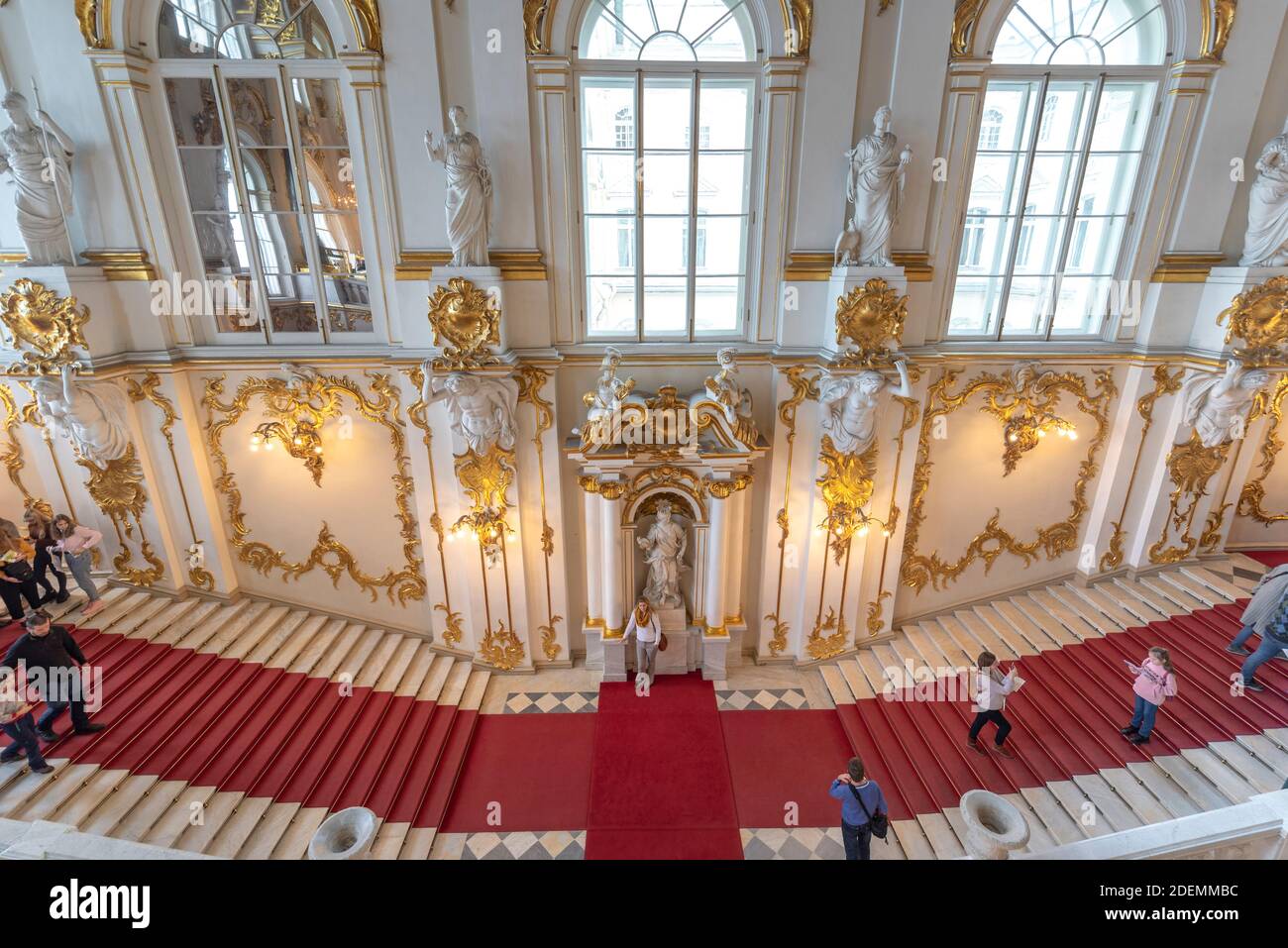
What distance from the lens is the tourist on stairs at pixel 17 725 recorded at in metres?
5.55

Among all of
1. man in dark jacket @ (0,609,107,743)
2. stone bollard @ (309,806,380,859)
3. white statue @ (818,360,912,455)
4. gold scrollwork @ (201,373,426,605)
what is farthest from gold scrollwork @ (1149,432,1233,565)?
man in dark jacket @ (0,609,107,743)

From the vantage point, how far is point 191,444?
320 inches

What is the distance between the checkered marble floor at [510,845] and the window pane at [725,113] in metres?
8.48

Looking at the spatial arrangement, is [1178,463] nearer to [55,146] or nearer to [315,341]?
[315,341]

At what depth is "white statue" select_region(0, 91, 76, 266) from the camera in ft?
22.2

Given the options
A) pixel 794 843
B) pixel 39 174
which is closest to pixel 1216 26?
pixel 794 843

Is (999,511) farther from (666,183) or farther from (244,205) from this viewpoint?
(244,205)

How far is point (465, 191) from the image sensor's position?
23.1 ft

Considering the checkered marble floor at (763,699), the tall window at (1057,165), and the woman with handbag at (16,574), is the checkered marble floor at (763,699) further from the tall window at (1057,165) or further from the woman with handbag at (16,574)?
the woman with handbag at (16,574)

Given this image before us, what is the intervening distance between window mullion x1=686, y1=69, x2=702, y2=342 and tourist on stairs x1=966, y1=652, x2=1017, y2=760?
17.7 feet

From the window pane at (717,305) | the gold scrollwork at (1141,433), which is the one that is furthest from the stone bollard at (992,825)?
the window pane at (717,305)

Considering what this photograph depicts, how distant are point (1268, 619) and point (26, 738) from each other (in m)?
12.7

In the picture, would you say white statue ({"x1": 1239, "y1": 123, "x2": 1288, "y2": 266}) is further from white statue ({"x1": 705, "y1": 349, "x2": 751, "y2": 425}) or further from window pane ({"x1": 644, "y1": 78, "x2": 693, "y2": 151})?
window pane ({"x1": 644, "y1": 78, "x2": 693, "y2": 151})

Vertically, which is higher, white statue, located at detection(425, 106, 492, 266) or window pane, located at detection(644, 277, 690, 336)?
white statue, located at detection(425, 106, 492, 266)
